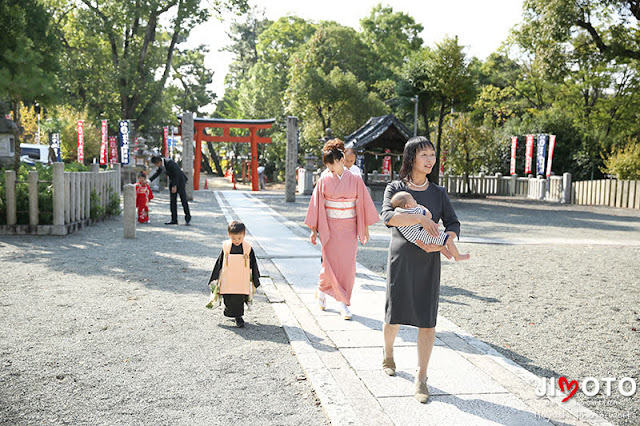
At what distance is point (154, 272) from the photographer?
750 cm

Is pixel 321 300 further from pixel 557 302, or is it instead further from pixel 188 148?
pixel 188 148

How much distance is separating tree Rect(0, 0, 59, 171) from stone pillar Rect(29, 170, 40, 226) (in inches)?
63.3

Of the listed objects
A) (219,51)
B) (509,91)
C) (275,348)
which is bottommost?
(275,348)

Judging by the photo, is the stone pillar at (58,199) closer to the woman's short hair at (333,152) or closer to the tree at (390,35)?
the woman's short hair at (333,152)

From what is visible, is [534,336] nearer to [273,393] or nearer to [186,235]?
[273,393]

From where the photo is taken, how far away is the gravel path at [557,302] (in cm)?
429

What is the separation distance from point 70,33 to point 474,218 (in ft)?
92.9

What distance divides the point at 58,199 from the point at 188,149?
11688mm

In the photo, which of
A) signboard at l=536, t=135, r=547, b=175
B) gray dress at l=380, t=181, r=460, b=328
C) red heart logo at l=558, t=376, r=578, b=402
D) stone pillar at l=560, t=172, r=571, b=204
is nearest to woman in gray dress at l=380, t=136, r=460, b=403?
gray dress at l=380, t=181, r=460, b=328

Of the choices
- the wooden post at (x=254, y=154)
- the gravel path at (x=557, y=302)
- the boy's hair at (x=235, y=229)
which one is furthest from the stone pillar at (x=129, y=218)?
the wooden post at (x=254, y=154)

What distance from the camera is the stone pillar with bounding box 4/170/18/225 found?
10297 mm

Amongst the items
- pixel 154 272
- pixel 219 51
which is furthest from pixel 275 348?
pixel 219 51

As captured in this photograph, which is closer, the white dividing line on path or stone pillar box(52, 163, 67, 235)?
stone pillar box(52, 163, 67, 235)

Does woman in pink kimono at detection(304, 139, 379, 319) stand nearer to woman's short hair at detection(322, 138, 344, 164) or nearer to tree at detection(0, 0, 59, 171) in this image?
woman's short hair at detection(322, 138, 344, 164)
